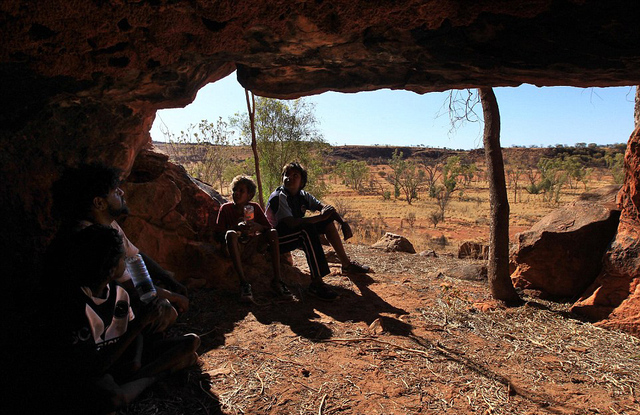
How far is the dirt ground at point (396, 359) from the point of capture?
2.55m

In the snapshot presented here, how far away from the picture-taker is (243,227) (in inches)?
162

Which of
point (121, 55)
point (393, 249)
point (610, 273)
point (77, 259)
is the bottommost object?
point (393, 249)

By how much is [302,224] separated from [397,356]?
1811 mm

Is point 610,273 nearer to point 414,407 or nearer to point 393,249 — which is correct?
point 414,407

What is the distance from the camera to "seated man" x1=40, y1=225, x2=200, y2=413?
1725 millimetres

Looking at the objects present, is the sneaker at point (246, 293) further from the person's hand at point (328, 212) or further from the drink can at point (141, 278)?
the drink can at point (141, 278)

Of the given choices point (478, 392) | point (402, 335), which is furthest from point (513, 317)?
point (478, 392)

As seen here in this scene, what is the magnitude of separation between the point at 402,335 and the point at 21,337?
279cm

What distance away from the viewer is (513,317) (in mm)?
4051

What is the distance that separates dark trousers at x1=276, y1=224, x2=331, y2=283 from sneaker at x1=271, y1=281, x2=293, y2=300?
1.05 feet

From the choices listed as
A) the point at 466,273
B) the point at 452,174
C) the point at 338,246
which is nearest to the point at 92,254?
the point at 338,246

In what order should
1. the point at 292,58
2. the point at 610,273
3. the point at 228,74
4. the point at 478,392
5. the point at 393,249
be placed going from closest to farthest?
the point at 478,392
the point at 292,58
the point at 228,74
the point at 610,273
the point at 393,249

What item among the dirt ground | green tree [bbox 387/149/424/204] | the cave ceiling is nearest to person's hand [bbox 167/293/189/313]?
the dirt ground

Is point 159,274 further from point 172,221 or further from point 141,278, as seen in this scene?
point 172,221
